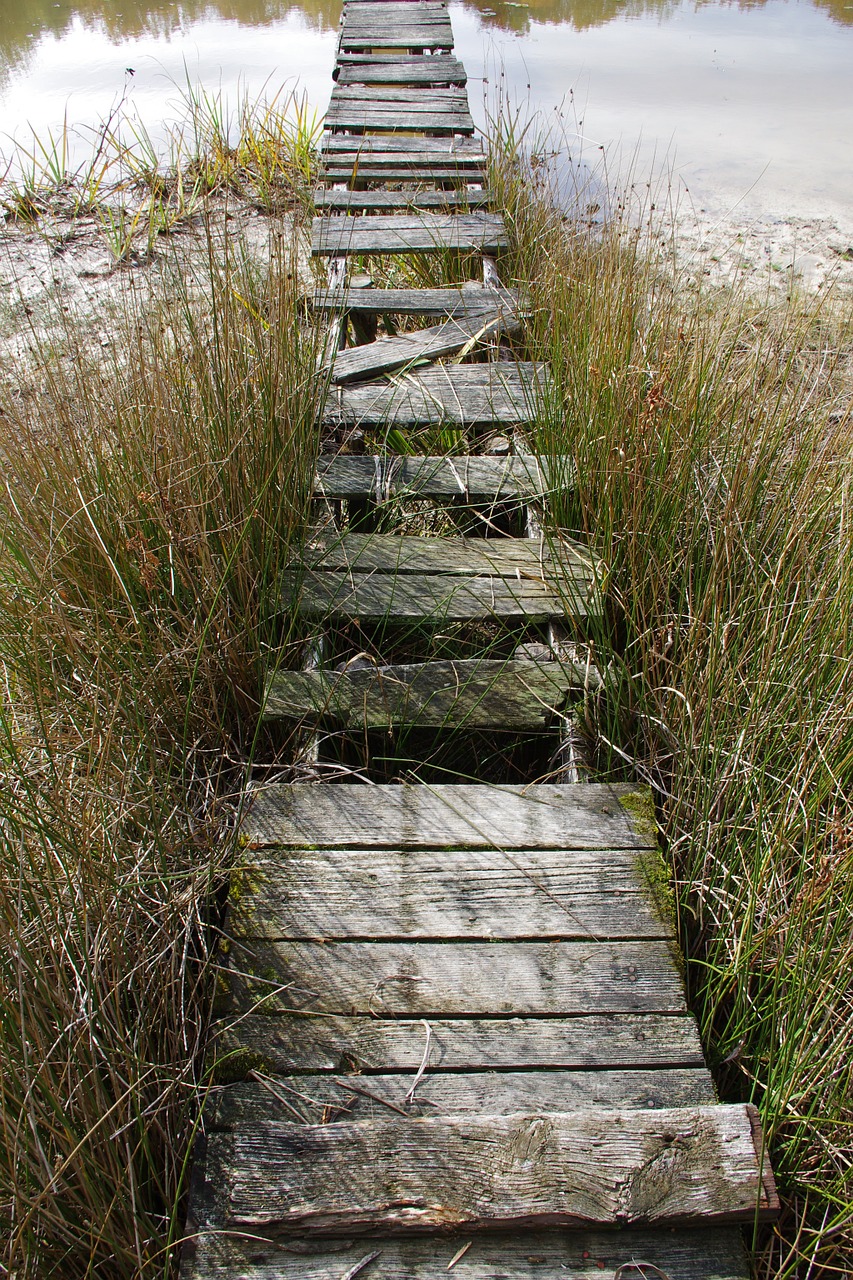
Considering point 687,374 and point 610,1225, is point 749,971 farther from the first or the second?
point 687,374

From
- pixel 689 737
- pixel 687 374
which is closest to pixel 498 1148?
pixel 689 737

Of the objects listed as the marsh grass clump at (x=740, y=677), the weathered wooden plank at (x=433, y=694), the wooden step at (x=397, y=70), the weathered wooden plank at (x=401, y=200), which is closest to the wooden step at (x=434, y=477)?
the marsh grass clump at (x=740, y=677)

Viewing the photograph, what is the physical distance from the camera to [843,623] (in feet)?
6.02

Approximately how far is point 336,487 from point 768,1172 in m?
2.05

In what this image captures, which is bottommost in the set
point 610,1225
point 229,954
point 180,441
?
point 610,1225

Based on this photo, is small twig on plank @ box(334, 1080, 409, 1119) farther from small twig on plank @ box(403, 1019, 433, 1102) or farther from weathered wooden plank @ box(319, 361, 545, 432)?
weathered wooden plank @ box(319, 361, 545, 432)

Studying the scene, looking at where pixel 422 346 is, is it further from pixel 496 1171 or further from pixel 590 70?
pixel 590 70

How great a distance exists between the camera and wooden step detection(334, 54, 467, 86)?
553 centimetres

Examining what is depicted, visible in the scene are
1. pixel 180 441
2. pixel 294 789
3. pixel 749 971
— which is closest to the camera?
pixel 749 971

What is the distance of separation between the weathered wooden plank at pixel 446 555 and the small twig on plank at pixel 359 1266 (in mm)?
1527

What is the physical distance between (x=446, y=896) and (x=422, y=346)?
227 centimetres

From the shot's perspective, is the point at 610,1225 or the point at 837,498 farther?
the point at 837,498

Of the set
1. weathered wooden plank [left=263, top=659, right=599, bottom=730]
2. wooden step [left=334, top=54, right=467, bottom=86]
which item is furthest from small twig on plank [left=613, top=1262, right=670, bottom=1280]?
wooden step [left=334, top=54, right=467, bottom=86]

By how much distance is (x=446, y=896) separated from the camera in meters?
1.64
